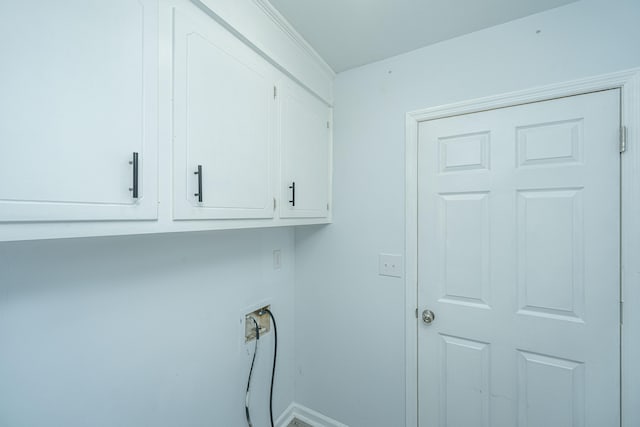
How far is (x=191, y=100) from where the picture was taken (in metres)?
0.92

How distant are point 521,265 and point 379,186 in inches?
32.2

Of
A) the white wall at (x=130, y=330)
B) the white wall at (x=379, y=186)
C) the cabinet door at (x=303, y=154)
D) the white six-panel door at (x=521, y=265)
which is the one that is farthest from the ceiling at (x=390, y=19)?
the white wall at (x=130, y=330)

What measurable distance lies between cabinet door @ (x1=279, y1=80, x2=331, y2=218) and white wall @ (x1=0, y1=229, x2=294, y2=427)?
1.20ft

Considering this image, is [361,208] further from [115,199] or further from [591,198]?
[115,199]

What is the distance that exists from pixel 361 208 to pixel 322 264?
0.48 m

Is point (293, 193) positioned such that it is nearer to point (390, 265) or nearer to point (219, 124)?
point (219, 124)

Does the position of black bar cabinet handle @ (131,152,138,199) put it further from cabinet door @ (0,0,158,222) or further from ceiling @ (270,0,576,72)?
ceiling @ (270,0,576,72)

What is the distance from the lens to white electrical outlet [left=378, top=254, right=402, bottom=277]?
1.57m

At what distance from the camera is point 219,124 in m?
1.03

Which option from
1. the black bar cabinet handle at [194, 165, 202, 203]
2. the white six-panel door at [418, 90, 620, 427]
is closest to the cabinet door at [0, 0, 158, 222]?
the black bar cabinet handle at [194, 165, 202, 203]

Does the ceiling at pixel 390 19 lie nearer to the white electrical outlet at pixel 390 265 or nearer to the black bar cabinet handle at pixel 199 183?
the black bar cabinet handle at pixel 199 183

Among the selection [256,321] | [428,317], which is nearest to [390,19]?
[428,317]

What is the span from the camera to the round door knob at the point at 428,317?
4.87ft

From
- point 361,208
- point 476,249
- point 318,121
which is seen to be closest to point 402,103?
point 318,121
